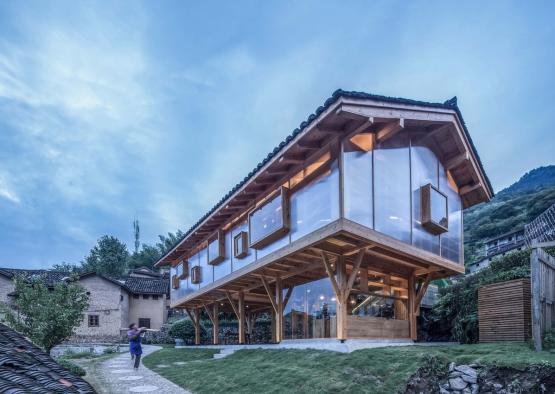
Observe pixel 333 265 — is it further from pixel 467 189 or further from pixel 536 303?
pixel 467 189

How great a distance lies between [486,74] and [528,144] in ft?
104

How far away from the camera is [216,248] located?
18406 millimetres

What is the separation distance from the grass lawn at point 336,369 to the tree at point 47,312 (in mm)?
3516

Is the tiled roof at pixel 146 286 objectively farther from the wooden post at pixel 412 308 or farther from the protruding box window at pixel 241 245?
the wooden post at pixel 412 308

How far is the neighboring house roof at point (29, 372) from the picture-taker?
138 centimetres

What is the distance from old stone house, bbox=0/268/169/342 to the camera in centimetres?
3319

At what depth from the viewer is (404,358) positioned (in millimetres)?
8594

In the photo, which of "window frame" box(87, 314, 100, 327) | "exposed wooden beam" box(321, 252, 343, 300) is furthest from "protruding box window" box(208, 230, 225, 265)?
"window frame" box(87, 314, 100, 327)

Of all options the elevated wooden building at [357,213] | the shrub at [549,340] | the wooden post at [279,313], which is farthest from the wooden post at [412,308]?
the shrub at [549,340]

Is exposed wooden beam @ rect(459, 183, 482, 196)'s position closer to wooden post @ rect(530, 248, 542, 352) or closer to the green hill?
wooden post @ rect(530, 248, 542, 352)

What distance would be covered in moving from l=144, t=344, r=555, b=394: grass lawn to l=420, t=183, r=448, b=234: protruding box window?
425 cm

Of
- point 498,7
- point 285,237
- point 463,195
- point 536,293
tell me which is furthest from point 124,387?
point 498,7

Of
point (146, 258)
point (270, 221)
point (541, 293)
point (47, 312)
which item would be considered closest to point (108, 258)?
point (146, 258)

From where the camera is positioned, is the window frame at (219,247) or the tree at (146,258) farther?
the tree at (146,258)
